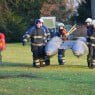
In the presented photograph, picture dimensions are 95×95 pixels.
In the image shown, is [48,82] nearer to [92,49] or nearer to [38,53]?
[92,49]

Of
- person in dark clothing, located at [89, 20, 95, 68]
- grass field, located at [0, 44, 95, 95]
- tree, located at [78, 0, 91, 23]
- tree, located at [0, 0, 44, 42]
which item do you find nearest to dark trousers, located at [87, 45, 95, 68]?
person in dark clothing, located at [89, 20, 95, 68]

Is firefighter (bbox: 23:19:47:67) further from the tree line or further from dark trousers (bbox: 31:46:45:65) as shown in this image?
the tree line

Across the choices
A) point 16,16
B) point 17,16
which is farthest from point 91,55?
point 17,16

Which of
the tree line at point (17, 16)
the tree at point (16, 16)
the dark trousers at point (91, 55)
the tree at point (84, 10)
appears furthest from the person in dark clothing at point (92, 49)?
the tree at point (84, 10)

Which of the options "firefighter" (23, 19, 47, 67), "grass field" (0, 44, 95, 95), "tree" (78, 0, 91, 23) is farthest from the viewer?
"tree" (78, 0, 91, 23)

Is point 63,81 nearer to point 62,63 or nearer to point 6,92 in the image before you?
point 6,92

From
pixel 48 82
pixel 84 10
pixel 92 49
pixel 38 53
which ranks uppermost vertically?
pixel 84 10

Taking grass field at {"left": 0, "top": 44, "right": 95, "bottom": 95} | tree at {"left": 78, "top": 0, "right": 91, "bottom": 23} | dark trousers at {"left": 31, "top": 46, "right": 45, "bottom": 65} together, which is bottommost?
grass field at {"left": 0, "top": 44, "right": 95, "bottom": 95}

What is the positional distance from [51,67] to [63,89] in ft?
25.9

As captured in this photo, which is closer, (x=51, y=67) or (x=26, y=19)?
(x=51, y=67)

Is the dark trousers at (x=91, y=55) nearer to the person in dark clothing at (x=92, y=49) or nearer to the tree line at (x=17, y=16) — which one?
the person in dark clothing at (x=92, y=49)

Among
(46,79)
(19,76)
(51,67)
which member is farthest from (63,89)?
(51,67)

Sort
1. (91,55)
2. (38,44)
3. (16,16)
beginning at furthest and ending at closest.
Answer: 1. (16,16)
2. (38,44)
3. (91,55)

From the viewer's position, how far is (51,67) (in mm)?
23047
